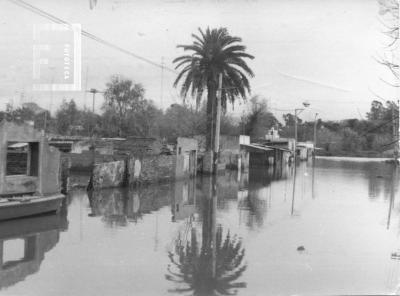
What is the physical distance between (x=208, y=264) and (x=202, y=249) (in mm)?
956

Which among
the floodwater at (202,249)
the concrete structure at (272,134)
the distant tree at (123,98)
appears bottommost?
the floodwater at (202,249)

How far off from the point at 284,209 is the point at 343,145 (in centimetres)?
4342

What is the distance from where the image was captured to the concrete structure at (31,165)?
10.3 metres

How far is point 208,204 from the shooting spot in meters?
13.1

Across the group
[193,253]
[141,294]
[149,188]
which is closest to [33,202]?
[193,253]

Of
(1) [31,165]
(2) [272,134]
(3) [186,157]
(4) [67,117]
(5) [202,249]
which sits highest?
(4) [67,117]

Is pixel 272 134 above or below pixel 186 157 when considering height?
above

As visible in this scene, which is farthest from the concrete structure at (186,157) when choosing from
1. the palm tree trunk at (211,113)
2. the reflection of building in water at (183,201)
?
the reflection of building in water at (183,201)

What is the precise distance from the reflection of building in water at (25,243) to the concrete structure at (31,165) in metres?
0.74

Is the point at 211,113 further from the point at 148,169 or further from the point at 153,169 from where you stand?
the point at 148,169

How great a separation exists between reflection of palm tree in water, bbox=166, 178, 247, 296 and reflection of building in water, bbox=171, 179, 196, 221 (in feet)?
7.52

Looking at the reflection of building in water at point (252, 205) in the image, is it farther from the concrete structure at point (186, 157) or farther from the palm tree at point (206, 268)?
the concrete structure at point (186, 157)

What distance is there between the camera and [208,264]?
6230 mm

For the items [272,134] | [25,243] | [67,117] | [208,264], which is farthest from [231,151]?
[208,264]
